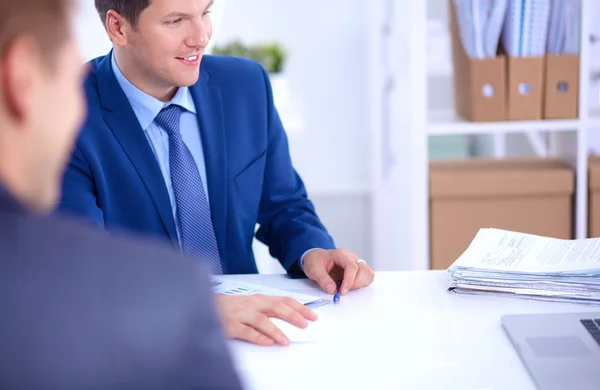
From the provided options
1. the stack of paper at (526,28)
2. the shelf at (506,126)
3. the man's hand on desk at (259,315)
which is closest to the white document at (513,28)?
the stack of paper at (526,28)

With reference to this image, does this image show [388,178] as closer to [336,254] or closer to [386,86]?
[386,86]

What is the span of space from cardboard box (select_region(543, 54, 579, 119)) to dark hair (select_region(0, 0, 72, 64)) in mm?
2199

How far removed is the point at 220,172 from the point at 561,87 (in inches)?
49.6

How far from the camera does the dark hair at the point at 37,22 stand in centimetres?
49

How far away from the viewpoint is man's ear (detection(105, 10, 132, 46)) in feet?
5.58

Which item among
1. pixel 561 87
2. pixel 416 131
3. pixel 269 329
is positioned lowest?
pixel 269 329

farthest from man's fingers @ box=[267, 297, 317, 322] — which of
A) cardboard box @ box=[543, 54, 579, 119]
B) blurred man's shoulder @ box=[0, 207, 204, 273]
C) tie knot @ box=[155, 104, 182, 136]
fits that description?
cardboard box @ box=[543, 54, 579, 119]

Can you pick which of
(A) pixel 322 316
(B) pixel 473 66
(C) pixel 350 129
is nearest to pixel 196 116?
(A) pixel 322 316

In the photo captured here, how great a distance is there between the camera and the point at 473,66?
251 centimetres

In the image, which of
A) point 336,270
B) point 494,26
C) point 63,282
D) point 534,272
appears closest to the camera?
point 63,282

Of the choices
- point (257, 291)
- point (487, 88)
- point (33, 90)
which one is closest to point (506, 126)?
point (487, 88)

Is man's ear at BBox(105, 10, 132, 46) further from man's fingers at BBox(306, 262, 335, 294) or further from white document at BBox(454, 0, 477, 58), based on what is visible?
white document at BBox(454, 0, 477, 58)

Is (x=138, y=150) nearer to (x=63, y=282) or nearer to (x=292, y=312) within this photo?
(x=292, y=312)

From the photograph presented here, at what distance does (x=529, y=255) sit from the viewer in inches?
56.5
